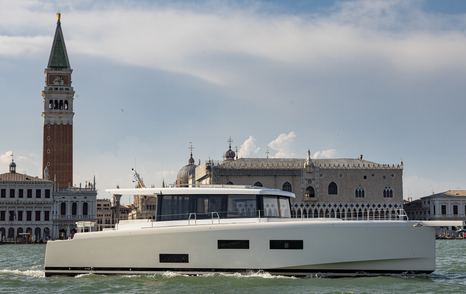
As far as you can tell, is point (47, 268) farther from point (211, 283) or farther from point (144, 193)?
point (211, 283)

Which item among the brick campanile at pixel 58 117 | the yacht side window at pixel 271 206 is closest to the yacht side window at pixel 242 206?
the yacht side window at pixel 271 206

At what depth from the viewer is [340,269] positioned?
21469 millimetres

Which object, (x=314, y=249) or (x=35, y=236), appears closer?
(x=314, y=249)

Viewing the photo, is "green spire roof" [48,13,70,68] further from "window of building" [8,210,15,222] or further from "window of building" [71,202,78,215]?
"window of building" [8,210,15,222]

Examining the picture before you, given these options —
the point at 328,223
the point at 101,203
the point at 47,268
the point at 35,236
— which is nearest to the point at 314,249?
the point at 328,223

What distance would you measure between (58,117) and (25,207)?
14.5 metres

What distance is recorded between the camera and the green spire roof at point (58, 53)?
302 ft

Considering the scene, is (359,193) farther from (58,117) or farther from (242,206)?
(242,206)

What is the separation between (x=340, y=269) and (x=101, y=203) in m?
113

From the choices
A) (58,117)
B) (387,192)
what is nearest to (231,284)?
(387,192)

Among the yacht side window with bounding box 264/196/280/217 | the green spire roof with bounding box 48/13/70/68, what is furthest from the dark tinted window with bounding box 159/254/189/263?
the green spire roof with bounding box 48/13/70/68

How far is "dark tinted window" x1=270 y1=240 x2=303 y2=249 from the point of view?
837 inches

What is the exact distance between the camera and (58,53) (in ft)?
303

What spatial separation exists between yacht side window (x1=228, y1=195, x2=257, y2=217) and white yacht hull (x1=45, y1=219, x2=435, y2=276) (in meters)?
0.48
